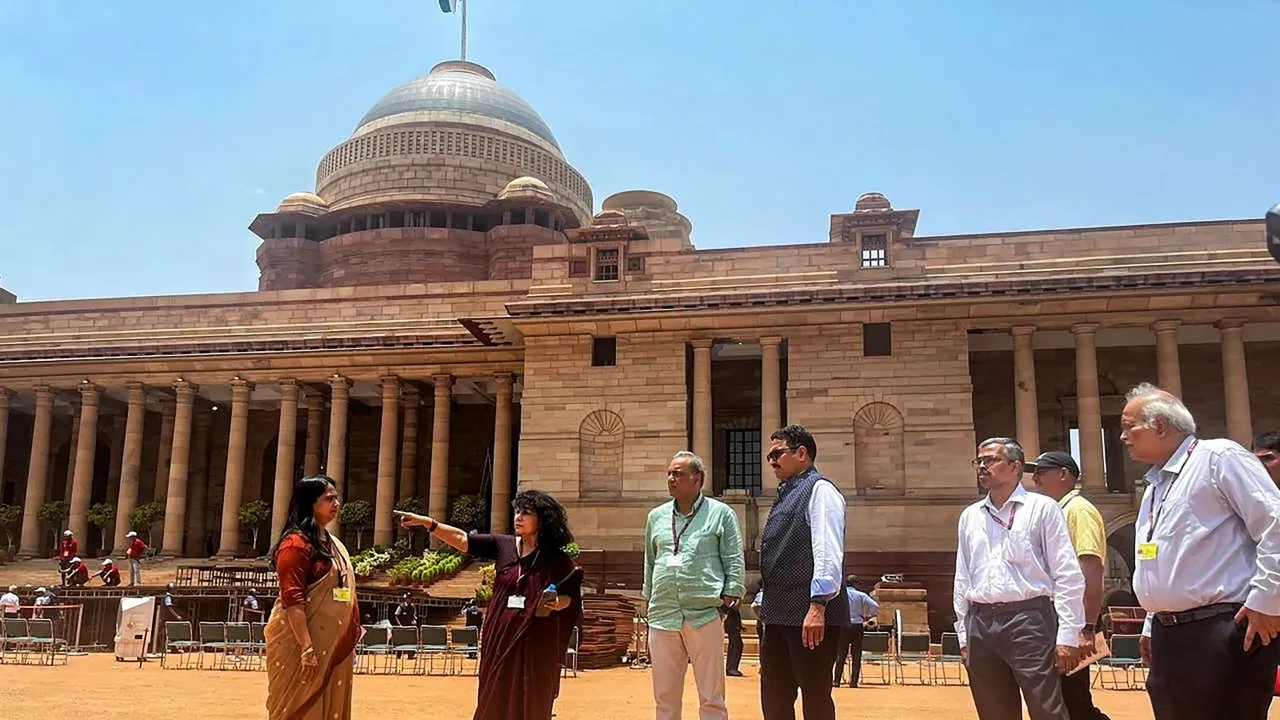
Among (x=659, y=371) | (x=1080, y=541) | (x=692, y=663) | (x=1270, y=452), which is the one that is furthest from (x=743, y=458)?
(x=1270, y=452)

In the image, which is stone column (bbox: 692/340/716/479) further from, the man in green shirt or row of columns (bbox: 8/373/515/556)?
the man in green shirt

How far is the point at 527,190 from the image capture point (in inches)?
1698

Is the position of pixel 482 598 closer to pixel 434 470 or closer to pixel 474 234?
pixel 434 470

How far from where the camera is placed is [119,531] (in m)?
33.7

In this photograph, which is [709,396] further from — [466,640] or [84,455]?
[84,455]

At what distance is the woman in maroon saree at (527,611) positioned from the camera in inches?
275

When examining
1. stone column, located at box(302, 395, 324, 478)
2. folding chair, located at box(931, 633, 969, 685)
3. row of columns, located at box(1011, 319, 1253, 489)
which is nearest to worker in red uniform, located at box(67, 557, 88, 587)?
stone column, located at box(302, 395, 324, 478)

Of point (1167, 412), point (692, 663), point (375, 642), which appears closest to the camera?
point (1167, 412)

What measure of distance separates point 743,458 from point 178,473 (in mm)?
16780

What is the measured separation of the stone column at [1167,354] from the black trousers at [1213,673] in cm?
2285

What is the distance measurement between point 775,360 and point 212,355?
16.9 metres

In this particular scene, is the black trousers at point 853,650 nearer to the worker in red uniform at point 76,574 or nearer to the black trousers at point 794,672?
the black trousers at point 794,672

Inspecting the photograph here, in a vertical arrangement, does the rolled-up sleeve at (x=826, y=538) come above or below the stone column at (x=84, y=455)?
below

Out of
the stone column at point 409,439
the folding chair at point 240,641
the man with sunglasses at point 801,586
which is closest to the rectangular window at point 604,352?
the stone column at point 409,439
